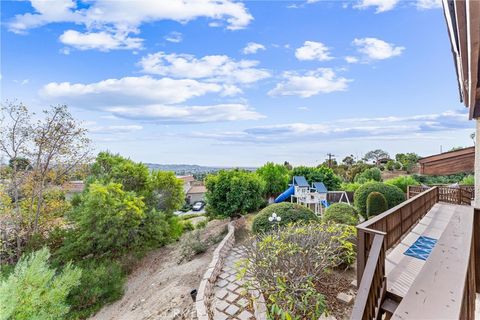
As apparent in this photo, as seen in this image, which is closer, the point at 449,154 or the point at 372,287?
the point at 372,287

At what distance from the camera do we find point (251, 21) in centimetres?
Answer: 652

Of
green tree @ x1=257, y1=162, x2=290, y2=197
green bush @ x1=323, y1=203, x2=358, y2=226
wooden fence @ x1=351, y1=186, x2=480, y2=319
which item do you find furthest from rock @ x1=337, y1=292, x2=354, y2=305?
green tree @ x1=257, y1=162, x2=290, y2=197

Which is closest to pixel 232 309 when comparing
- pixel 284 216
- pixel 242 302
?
pixel 242 302

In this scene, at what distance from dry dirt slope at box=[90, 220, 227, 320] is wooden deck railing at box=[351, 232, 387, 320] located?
125 inches

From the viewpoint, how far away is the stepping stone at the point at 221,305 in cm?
410

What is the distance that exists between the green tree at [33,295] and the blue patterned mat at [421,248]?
22.5ft

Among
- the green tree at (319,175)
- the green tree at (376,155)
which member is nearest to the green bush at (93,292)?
the green tree at (319,175)

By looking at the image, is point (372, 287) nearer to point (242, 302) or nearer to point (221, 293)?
point (242, 302)

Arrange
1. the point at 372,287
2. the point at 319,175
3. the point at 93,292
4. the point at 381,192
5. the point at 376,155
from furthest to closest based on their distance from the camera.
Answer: the point at 376,155
the point at 319,175
the point at 381,192
the point at 93,292
the point at 372,287

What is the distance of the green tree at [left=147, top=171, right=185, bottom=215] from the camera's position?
10.8m

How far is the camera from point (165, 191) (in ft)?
35.8

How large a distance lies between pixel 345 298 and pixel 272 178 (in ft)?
40.0

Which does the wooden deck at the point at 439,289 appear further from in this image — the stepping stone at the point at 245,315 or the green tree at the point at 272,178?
the green tree at the point at 272,178

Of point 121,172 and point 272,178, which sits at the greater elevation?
point 121,172
